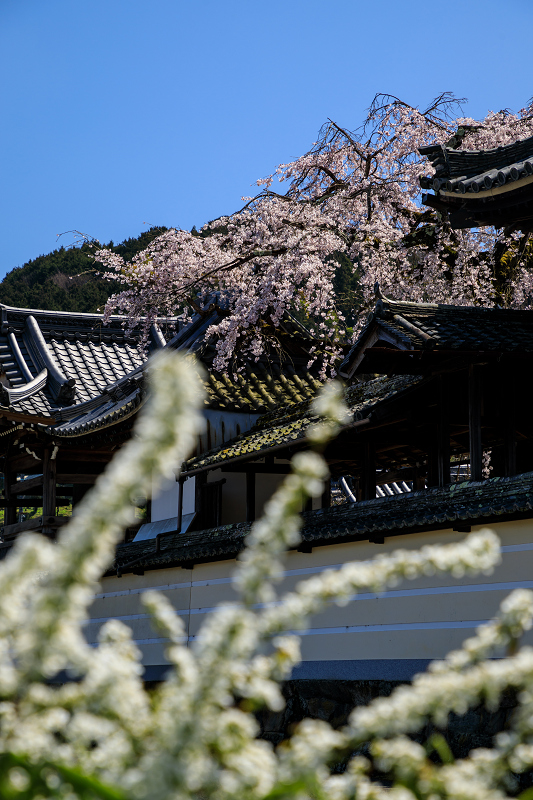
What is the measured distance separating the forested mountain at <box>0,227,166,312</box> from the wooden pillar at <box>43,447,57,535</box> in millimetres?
20356

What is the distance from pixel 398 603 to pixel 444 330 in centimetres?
291

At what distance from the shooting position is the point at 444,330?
8.52m

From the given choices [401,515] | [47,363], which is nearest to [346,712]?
[401,515]

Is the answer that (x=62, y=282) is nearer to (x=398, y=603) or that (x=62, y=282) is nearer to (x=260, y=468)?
(x=260, y=468)

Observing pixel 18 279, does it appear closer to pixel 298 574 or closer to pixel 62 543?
pixel 298 574

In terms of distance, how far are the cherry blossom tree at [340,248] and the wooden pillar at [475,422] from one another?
16.4ft

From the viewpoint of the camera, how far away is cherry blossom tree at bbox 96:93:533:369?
1355 cm

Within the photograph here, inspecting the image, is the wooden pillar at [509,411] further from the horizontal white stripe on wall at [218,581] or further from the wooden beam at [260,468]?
the wooden beam at [260,468]

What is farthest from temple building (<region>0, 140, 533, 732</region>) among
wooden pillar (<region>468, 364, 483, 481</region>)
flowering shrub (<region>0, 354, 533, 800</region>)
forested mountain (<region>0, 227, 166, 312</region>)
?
forested mountain (<region>0, 227, 166, 312</region>)

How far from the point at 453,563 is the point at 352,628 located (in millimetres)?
7898

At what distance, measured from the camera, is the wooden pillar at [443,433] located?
8.94 metres

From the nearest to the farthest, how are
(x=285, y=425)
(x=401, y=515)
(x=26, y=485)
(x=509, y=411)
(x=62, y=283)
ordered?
(x=401, y=515) → (x=509, y=411) → (x=285, y=425) → (x=26, y=485) → (x=62, y=283)

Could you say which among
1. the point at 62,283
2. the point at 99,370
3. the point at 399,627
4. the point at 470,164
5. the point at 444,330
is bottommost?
the point at 399,627

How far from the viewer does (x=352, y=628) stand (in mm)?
9219
